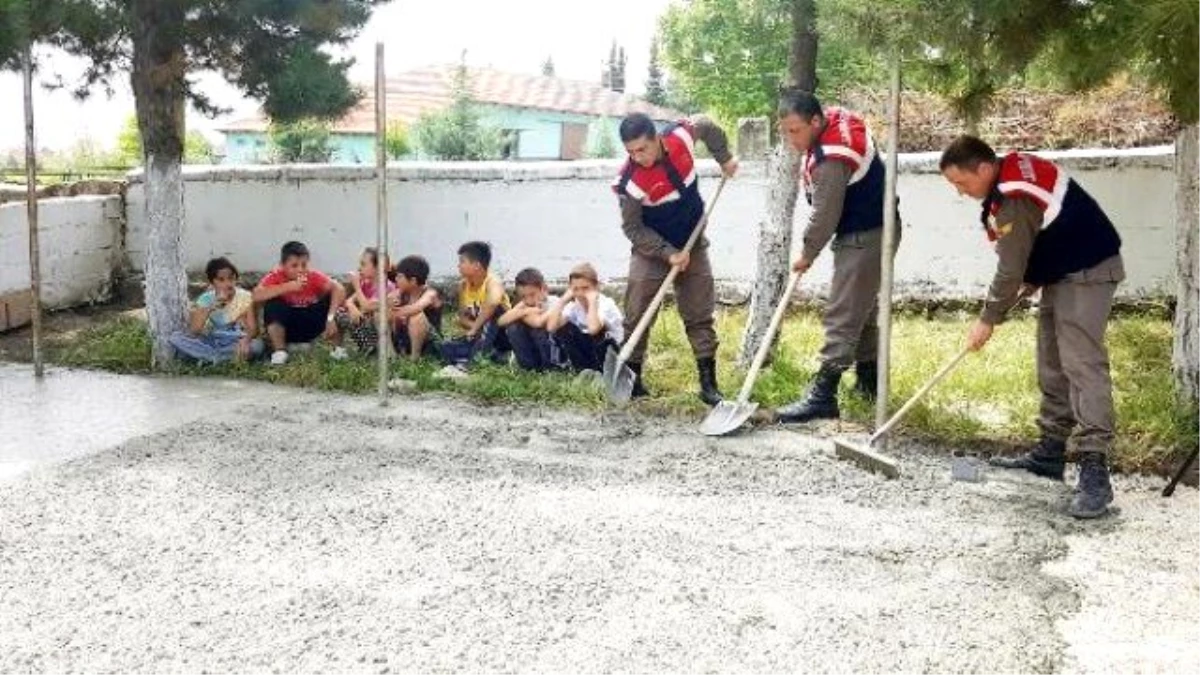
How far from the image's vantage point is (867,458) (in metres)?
4.59

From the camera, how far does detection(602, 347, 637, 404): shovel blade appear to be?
577cm

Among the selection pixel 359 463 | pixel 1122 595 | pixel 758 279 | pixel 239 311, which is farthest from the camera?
pixel 239 311

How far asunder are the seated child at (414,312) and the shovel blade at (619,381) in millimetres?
1573

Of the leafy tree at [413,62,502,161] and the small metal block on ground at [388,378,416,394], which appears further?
the leafy tree at [413,62,502,161]

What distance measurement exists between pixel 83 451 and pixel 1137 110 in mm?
7817

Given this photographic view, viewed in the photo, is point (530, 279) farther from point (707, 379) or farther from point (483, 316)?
point (707, 379)

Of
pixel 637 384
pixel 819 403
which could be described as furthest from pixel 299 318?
pixel 819 403

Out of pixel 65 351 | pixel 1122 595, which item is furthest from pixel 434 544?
pixel 65 351

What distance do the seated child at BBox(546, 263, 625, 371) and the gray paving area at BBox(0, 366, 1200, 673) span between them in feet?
3.62

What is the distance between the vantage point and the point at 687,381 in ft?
20.7

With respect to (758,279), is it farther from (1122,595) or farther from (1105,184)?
(1122,595)

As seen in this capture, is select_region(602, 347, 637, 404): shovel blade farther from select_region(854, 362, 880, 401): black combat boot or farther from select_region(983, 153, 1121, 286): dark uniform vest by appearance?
select_region(983, 153, 1121, 286): dark uniform vest

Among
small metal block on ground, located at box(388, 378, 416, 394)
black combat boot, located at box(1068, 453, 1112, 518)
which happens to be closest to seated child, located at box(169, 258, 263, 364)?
small metal block on ground, located at box(388, 378, 416, 394)

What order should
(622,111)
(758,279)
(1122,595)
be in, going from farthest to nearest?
(622,111)
(758,279)
(1122,595)
